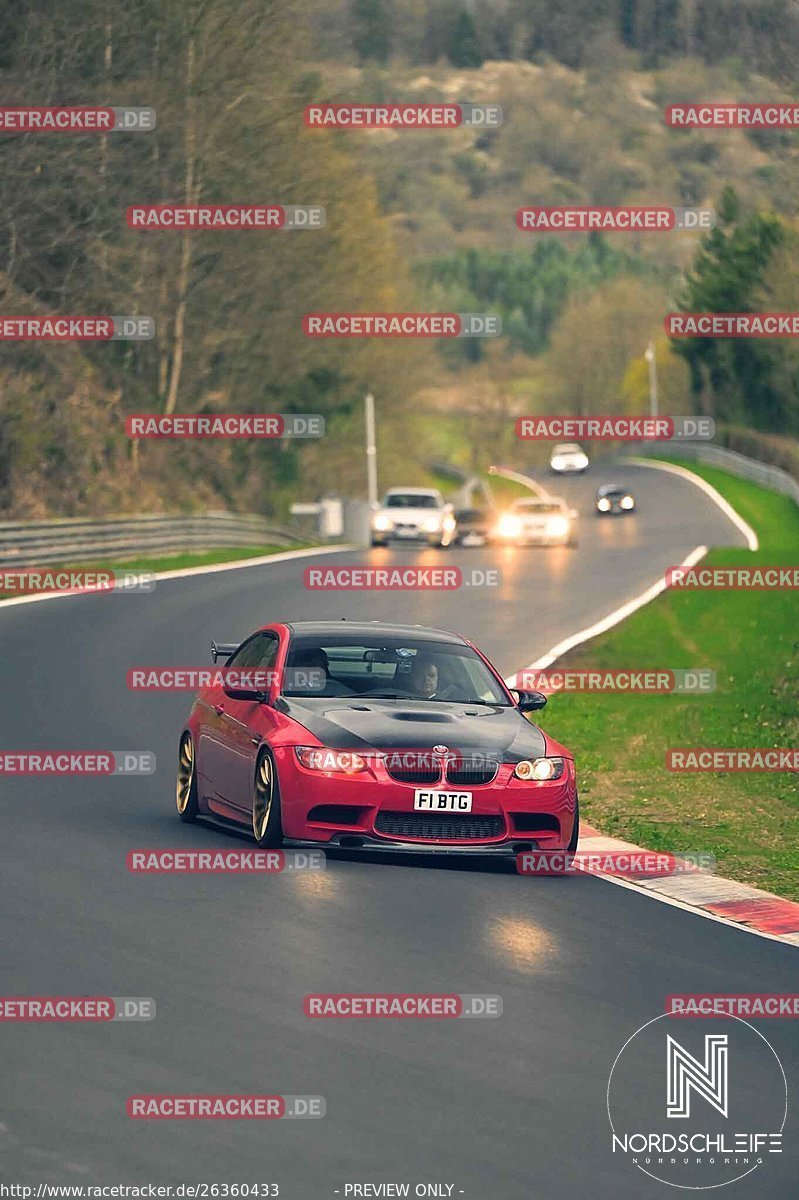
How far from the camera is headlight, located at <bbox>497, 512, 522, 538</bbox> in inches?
2092

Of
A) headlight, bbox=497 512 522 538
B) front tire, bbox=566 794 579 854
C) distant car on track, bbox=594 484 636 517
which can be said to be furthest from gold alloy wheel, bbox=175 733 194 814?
distant car on track, bbox=594 484 636 517

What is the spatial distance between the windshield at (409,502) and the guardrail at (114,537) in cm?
390

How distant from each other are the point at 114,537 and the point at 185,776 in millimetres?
28707

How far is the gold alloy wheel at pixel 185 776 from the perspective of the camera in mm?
13773

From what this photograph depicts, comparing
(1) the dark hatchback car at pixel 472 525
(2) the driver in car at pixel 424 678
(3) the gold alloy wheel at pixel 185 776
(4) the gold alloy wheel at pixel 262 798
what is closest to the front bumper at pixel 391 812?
(4) the gold alloy wheel at pixel 262 798

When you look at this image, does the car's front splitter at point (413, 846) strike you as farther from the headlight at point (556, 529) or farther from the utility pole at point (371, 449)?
the utility pole at point (371, 449)

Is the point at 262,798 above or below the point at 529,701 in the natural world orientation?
below

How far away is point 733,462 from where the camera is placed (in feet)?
341

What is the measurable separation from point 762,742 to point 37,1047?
42.6 ft

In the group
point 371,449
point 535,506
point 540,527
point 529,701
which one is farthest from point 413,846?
point 371,449

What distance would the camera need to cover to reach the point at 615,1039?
27.1 feet

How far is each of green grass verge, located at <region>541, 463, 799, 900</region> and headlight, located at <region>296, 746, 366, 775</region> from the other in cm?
255

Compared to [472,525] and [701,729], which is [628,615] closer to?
[701,729]

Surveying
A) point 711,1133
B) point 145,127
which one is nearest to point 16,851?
point 711,1133
